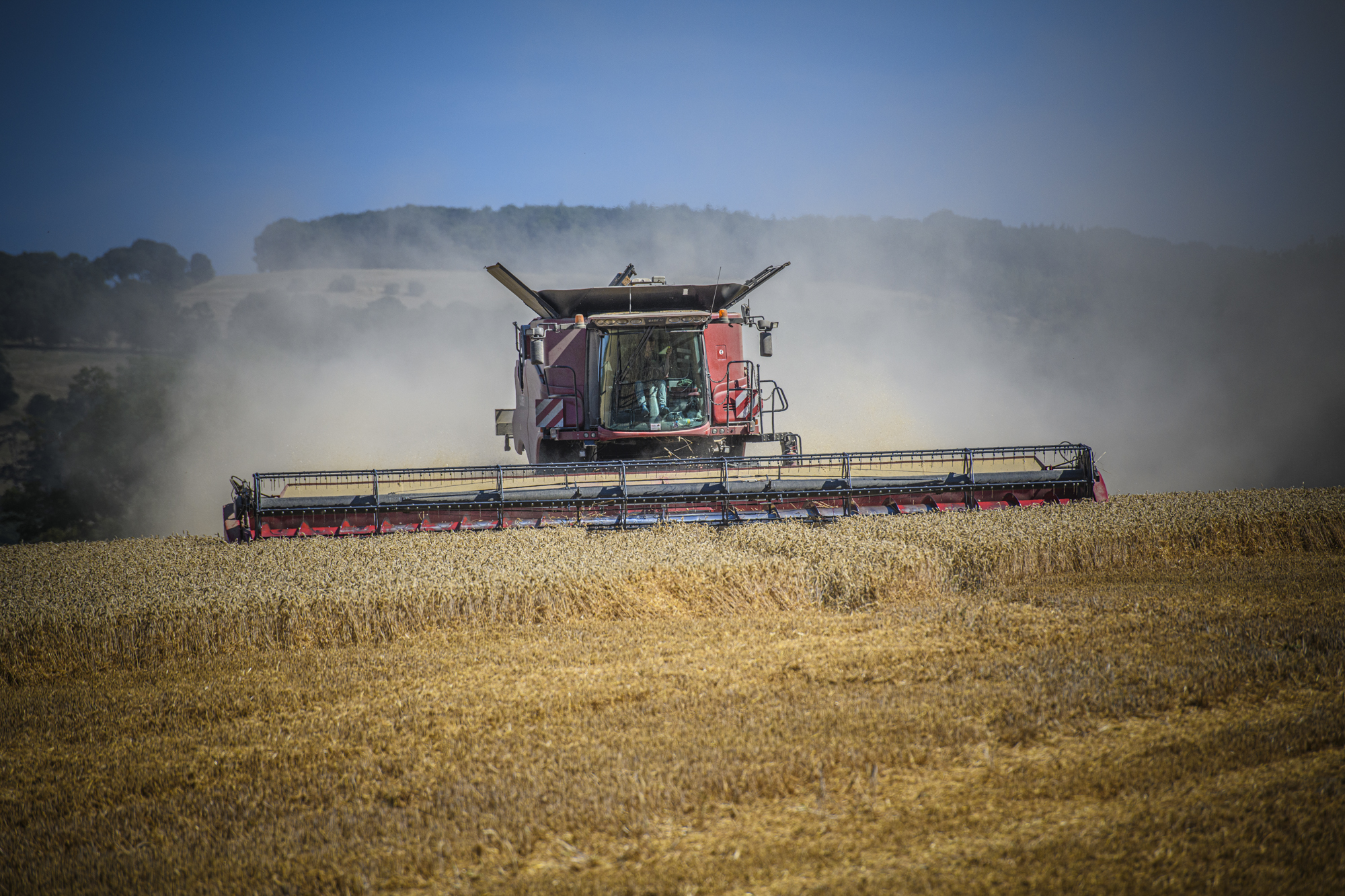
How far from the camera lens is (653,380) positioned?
8.81 m

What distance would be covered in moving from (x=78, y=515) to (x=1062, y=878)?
23309mm

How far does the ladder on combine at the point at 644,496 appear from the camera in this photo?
22.5ft

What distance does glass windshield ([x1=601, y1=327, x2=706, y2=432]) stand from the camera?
870 cm

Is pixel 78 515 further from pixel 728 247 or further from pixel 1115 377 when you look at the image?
pixel 728 247

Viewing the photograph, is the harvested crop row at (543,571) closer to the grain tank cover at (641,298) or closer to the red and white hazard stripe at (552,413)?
the red and white hazard stripe at (552,413)

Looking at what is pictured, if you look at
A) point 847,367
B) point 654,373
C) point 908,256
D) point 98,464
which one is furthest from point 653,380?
point 908,256

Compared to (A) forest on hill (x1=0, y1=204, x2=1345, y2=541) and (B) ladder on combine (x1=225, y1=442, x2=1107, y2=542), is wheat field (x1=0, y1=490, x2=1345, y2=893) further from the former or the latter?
(A) forest on hill (x1=0, y1=204, x2=1345, y2=541)

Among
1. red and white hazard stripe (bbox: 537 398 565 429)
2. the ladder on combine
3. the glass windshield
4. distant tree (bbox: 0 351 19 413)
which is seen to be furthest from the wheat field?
distant tree (bbox: 0 351 19 413)

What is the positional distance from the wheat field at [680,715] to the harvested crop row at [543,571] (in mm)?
26

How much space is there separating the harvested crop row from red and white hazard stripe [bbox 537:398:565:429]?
250 centimetres

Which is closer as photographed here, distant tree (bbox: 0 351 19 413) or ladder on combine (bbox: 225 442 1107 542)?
ladder on combine (bbox: 225 442 1107 542)

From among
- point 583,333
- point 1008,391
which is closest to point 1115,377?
point 1008,391

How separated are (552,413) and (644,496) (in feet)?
7.60

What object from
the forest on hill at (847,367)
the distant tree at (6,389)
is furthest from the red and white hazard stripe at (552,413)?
the distant tree at (6,389)
